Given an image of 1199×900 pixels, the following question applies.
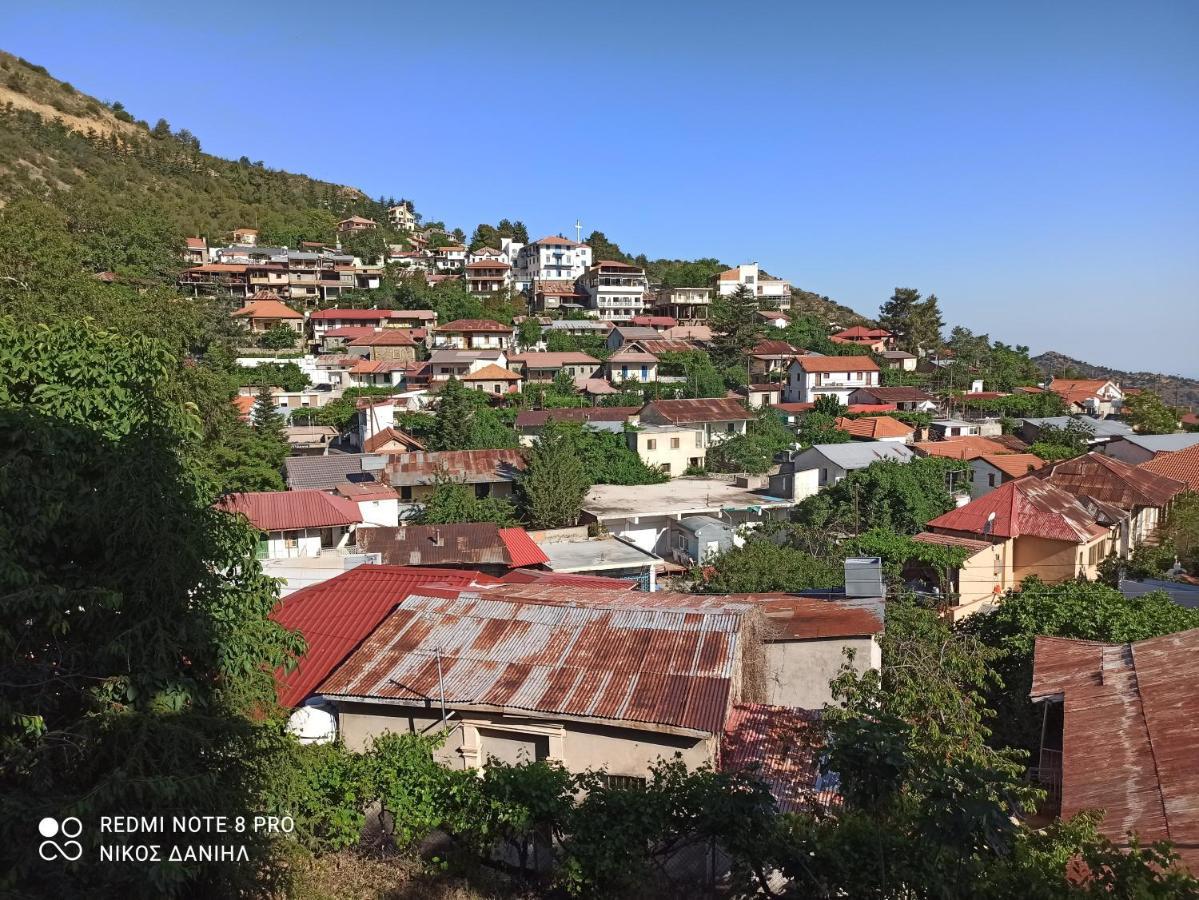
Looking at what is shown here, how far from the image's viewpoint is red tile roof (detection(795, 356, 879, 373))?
50.8 m

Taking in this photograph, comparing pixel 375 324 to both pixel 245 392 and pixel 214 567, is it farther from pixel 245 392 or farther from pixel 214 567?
pixel 214 567

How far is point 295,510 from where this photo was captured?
2264cm

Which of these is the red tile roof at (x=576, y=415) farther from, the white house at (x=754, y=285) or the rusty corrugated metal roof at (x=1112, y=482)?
the white house at (x=754, y=285)

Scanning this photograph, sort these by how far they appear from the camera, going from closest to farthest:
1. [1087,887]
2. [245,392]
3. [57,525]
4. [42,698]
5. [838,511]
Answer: [1087,887] → [42,698] → [57,525] → [838,511] → [245,392]

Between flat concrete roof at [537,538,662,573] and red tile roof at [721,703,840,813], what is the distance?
1161 centimetres

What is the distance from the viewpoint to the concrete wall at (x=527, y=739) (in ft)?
26.5

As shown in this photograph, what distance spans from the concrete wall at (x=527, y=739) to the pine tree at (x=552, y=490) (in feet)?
61.0

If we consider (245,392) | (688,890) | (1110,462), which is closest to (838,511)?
(1110,462)

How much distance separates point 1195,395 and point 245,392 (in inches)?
4036

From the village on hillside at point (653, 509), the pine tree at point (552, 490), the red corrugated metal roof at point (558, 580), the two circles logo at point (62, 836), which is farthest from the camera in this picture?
the pine tree at point (552, 490)

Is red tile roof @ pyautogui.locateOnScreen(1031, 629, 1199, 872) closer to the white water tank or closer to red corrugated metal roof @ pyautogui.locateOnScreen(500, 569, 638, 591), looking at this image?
red corrugated metal roof @ pyautogui.locateOnScreen(500, 569, 638, 591)

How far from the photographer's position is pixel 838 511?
26.4 meters

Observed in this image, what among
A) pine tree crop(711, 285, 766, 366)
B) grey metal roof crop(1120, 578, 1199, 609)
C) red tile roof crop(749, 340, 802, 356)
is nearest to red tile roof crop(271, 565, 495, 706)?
grey metal roof crop(1120, 578, 1199, 609)

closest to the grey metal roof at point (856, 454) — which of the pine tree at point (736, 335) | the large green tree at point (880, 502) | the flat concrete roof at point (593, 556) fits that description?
the large green tree at point (880, 502)
